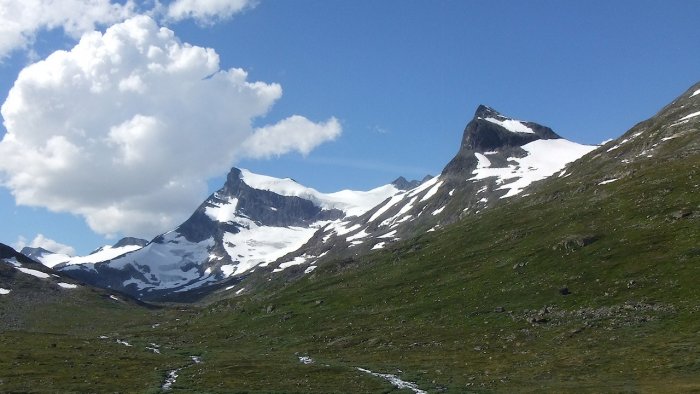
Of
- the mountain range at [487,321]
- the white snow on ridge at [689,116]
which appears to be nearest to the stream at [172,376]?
the mountain range at [487,321]

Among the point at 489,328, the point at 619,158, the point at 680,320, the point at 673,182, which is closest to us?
the point at 680,320

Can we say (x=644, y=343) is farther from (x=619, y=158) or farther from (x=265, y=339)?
(x=619, y=158)

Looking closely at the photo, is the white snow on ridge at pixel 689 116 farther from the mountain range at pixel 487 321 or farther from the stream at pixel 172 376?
the stream at pixel 172 376

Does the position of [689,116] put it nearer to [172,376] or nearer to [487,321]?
[487,321]

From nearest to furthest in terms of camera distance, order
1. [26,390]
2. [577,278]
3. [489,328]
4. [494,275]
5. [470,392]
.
Answer: [470,392]
[26,390]
[489,328]
[577,278]
[494,275]

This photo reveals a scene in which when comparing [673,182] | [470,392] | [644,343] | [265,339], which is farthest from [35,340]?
[673,182]

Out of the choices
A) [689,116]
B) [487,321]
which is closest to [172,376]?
[487,321]

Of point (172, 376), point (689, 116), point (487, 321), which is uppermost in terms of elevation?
point (689, 116)

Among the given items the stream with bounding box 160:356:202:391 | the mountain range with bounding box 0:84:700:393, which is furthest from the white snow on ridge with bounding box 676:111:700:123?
the stream with bounding box 160:356:202:391

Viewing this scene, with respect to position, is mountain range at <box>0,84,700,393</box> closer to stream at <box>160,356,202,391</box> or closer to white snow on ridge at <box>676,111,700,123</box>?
stream at <box>160,356,202,391</box>

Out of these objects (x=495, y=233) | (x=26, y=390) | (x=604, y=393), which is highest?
(x=495, y=233)

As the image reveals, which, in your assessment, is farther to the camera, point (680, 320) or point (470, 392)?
point (680, 320)

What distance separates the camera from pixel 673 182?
11444 cm

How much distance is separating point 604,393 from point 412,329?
46971 mm
